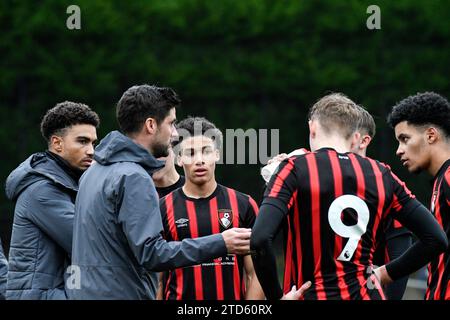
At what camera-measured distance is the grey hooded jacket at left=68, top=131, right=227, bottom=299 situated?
3607 millimetres

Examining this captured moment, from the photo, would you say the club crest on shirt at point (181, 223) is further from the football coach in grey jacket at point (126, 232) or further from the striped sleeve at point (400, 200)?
the striped sleeve at point (400, 200)

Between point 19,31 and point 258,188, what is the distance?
18.3 feet

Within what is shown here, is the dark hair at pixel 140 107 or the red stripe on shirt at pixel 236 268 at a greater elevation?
the dark hair at pixel 140 107

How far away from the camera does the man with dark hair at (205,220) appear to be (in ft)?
14.8

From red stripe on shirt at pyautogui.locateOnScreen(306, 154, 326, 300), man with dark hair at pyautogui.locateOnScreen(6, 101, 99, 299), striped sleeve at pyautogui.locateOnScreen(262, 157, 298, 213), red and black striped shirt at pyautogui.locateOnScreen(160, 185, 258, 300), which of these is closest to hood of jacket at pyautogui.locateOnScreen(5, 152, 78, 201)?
man with dark hair at pyautogui.locateOnScreen(6, 101, 99, 299)

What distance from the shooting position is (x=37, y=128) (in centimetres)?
1570

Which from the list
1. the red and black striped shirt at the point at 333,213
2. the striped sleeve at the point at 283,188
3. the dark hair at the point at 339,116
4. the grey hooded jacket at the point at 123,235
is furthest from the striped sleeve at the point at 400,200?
the grey hooded jacket at the point at 123,235

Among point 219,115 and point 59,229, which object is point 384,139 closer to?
point 219,115

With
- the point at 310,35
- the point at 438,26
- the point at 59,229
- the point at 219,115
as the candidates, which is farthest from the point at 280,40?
the point at 59,229

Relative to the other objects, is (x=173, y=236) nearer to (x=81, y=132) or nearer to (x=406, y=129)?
(x=81, y=132)

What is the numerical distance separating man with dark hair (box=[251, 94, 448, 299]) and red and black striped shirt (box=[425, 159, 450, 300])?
0.54m

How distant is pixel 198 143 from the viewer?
482 cm

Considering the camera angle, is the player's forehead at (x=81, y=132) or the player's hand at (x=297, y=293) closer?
the player's hand at (x=297, y=293)

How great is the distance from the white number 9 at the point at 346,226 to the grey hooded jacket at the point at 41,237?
1.41 metres
